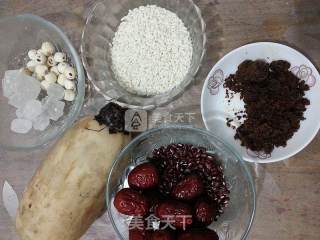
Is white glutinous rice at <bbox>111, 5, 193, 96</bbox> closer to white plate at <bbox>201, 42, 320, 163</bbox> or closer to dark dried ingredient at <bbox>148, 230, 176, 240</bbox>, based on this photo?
white plate at <bbox>201, 42, 320, 163</bbox>

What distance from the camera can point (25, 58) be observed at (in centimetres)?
124

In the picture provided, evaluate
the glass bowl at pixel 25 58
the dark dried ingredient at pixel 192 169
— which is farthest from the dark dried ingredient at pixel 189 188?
the glass bowl at pixel 25 58

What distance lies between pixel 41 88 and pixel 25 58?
0.37ft

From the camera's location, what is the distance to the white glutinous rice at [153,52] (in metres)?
1.14

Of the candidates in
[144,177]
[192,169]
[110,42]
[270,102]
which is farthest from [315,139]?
[110,42]

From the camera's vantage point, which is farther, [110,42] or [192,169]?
[110,42]

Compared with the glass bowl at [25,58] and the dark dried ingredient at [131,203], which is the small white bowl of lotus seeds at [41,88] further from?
the dark dried ingredient at [131,203]

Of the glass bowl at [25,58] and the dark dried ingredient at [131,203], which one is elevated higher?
the glass bowl at [25,58]

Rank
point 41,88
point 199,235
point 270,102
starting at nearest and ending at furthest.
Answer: point 199,235
point 270,102
point 41,88

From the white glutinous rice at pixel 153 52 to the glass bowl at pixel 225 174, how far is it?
0.44 feet

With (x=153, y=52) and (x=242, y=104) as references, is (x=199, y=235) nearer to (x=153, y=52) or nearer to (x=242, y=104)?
(x=242, y=104)

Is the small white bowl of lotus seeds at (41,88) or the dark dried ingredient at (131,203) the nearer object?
the dark dried ingredient at (131,203)

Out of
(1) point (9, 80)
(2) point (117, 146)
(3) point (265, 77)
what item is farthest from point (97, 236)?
(3) point (265, 77)

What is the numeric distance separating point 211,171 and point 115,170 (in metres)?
0.24
